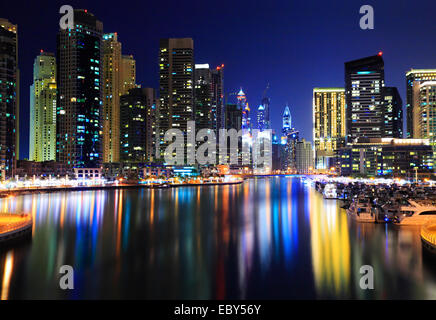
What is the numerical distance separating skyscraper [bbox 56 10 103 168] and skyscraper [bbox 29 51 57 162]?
5283cm

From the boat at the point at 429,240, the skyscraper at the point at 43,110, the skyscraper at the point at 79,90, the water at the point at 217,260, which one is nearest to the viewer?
the water at the point at 217,260

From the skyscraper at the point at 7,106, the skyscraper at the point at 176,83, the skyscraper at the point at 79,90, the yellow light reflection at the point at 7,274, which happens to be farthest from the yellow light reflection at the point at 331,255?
the skyscraper at the point at 176,83

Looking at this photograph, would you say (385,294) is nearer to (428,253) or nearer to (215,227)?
(428,253)

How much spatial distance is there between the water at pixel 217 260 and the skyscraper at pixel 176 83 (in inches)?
5821

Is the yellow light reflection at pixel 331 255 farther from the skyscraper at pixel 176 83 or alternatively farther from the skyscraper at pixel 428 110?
the skyscraper at pixel 428 110

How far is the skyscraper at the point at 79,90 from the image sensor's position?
139625 mm

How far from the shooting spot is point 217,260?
27016mm

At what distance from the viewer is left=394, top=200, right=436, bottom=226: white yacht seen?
38188mm

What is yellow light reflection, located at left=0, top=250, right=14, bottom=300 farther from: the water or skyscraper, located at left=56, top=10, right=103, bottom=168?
skyscraper, located at left=56, top=10, right=103, bottom=168

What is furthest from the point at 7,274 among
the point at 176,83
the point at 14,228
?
the point at 176,83

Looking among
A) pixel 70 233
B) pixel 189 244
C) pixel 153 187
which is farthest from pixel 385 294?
pixel 153 187

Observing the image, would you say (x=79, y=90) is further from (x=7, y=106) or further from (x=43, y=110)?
(x=43, y=110)

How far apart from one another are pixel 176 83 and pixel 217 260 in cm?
16833

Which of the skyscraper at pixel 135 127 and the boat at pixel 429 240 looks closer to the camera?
the boat at pixel 429 240
